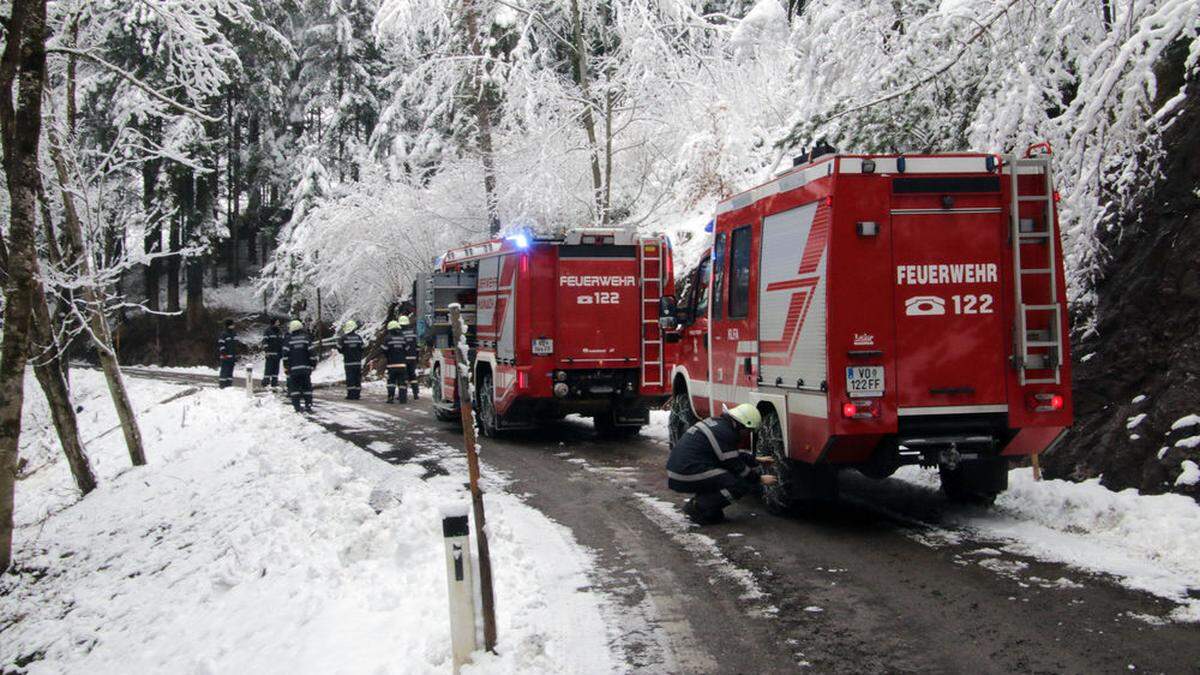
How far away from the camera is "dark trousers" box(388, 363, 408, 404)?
70.9 ft

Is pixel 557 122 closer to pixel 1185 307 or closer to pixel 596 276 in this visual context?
pixel 596 276

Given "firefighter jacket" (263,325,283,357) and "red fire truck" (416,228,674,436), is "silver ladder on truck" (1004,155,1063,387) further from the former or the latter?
"firefighter jacket" (263,325,283,357)

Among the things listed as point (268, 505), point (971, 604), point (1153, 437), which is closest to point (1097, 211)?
point (1153, 437)

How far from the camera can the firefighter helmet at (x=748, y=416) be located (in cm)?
783

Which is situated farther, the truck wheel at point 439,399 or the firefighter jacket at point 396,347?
the firefighter jacket at point 396,347

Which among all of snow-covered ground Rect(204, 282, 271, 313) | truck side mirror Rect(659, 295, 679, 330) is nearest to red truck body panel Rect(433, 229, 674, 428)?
truck side mirror Rect(659, 295, 679, 330)

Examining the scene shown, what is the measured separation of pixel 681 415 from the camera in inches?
429

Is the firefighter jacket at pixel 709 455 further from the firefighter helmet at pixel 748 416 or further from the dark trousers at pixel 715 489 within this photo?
the firefighter helmet at pixel 748 416

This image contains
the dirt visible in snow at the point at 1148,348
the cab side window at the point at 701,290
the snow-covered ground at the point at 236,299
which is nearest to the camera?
the dirt visible in snow at the point at 1148,348

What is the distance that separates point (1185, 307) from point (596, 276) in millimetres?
7617

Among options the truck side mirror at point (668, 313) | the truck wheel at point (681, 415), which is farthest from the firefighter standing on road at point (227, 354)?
the truck side mirror at point (668, 313)

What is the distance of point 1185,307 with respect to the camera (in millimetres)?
8211

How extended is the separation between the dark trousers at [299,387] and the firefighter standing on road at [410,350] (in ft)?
8.70

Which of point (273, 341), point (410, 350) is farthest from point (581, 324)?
point (273, 341)
